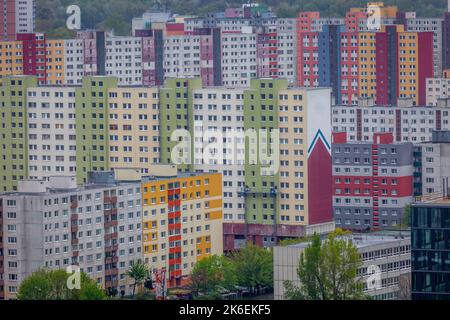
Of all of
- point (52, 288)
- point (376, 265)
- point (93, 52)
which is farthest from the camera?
point (93, 52)

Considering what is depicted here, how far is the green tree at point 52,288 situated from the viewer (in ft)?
89.0

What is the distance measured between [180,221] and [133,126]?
10.4 metres

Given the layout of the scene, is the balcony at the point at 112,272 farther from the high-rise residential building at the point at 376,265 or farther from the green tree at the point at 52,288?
the high-rise residential building at the point at 376,265

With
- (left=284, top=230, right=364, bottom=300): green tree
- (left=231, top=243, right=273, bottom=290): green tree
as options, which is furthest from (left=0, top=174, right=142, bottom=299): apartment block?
(left=284, top=230, right=364, bottom=300): green tree

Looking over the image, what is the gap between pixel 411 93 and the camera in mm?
76750

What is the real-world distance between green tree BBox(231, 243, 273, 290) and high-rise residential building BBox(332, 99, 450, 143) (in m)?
21.7

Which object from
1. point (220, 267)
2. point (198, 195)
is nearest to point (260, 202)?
point (198, 195)

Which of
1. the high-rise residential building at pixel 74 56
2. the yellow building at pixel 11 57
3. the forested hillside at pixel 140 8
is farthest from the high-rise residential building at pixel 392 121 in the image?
the forested hillside at pixel 140 8

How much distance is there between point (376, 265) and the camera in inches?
1147

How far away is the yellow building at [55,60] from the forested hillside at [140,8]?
673 inches

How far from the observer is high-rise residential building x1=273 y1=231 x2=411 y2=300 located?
1074 inches

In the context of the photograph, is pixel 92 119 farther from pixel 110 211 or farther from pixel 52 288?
pixel 52 288

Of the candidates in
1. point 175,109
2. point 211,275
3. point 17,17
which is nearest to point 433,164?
point 175,109

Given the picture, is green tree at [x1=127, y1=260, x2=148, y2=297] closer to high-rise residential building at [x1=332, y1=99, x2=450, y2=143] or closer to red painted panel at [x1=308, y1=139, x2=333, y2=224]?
red painted panel at [x1=308, y1=139, x2=333, y2=224]
